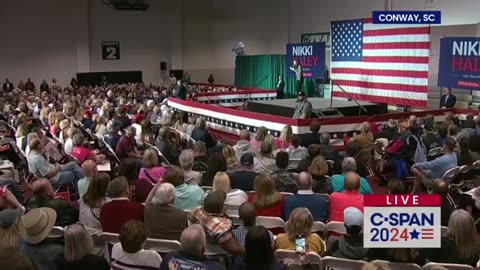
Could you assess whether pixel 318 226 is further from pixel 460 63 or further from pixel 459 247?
pixel 460 63

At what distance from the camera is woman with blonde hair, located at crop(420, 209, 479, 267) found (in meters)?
3.80

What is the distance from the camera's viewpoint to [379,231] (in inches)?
135

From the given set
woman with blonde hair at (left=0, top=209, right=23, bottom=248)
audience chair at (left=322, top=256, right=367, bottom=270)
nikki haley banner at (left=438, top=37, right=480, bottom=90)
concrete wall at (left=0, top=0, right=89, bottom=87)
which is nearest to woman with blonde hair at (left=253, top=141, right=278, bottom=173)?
audience chair at (left=322, top=256, right=367, bottom=270)

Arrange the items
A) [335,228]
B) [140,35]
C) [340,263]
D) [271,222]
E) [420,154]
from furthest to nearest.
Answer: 1. [140,35]
2. [420,154]
3. [271,222]
4. [335,228]
5. [340,263]

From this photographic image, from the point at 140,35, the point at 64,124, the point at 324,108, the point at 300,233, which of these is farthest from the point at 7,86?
the point at 300,233

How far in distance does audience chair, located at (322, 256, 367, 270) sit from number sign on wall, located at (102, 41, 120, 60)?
25.8 meters

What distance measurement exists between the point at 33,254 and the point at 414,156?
603 cm

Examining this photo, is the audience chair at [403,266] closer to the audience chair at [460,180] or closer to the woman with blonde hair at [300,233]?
the woman with blonde hair at [300,233]

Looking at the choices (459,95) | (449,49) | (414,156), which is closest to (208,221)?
(414,156)

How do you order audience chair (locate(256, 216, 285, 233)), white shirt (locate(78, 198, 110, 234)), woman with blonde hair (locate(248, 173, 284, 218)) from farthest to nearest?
woman with blonde hair (locate(248, 173, 284, 218)), white shirt (locate(78, 198, 110, 234)), audience chair (locate(256, 216, 285, 233))

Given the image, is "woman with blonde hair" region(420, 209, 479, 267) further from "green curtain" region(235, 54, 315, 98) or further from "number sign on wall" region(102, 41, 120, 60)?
"number sign on wall" region(102, 41, 120, 60)

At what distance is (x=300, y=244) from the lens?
3.85 meters

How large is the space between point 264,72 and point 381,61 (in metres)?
14.1

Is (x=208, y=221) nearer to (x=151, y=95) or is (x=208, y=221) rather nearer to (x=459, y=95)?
(x=151, y=95)
